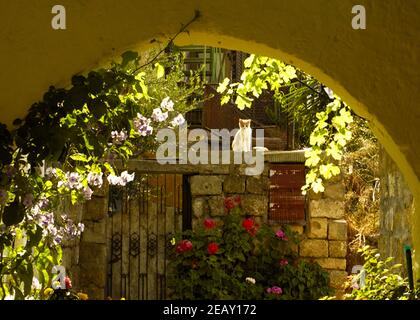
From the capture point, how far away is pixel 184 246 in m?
6.52

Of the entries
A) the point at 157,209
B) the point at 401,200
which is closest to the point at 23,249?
the point at 401,200

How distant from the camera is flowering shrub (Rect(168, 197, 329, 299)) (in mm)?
6391

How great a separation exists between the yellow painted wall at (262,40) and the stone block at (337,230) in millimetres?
4051

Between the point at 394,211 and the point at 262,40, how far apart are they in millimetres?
2062

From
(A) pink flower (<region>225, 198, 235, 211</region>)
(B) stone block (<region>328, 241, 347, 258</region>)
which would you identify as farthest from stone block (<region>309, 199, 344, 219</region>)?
(A) pink flower (<region>225, 198, 235, 211</region>)

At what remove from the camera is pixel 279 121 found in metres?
10.7

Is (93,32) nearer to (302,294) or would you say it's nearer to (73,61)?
(73,61)

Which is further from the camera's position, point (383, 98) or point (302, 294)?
point (302, 294)

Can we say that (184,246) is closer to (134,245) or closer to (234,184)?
(134,245)

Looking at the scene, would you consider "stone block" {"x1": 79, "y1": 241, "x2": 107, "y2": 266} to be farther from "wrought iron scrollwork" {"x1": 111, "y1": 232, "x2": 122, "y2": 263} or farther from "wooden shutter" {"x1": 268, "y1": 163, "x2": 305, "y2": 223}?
"wooden shutter" {"x1": 268, "y1": 163, "x2": 305, "y2": 223}

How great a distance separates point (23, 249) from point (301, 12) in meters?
1.62

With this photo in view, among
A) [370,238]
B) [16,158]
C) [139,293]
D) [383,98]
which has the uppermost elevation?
[383,98]

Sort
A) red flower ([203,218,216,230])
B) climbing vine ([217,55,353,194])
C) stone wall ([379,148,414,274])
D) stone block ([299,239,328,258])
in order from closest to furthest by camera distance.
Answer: stone wall ([379,148,414,274]), climbing vine ([217,55,353,194]), red flower ([203,218,216,230]), stone block ([299,239,328,258])

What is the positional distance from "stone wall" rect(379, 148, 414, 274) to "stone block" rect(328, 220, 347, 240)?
1850 mm
